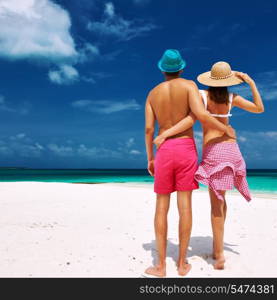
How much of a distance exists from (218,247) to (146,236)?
1.87 metres

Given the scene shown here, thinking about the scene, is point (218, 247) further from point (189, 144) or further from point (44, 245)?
point (44, 245)

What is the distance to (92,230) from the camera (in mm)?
6227

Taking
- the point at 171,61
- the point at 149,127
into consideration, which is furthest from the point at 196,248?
the point at 171,61

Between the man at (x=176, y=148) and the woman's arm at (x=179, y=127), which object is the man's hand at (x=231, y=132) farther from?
the woman's arm at (x=179, y=127)

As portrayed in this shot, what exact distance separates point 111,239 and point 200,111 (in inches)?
115

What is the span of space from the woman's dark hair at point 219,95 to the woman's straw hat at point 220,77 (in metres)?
0.09

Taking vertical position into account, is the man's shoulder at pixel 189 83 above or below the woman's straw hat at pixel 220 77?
below

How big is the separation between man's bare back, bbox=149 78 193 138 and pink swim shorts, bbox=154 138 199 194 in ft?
0.41

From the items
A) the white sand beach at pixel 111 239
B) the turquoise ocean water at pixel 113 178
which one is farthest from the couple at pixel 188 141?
the turquoise ocean water at pixel 113 178

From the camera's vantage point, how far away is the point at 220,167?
4027mm

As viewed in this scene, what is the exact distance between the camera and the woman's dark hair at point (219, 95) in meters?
4.07

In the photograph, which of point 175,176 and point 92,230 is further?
point 92,230

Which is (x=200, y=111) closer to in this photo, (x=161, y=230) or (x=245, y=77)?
(x=245, y=77)

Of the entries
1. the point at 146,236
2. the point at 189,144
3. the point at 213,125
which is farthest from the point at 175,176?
the point at 146,236
